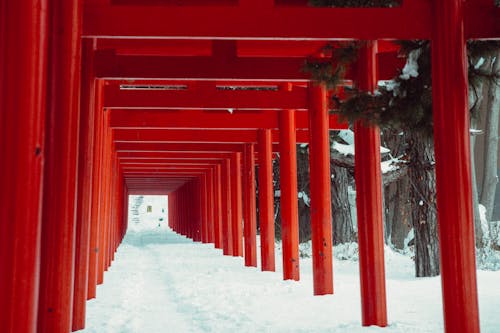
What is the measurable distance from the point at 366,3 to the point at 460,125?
1893 mm

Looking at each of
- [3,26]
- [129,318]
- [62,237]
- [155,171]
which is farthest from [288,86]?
[155,171]

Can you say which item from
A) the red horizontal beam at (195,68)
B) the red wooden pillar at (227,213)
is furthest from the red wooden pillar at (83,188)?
the red wooden pillar at (227,213)

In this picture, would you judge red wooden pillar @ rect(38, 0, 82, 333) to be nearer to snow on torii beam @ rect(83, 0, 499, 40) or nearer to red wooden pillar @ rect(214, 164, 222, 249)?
snow on torii beam @ rect(83, 0, 499, 40)

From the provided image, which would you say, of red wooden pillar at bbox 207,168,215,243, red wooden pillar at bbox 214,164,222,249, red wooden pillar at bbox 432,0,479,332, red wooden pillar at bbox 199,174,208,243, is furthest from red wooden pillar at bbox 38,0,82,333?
red wooden pillar at bbox 199,174,208,243

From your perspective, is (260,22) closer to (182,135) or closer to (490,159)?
(182,135)

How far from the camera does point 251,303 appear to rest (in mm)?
8367

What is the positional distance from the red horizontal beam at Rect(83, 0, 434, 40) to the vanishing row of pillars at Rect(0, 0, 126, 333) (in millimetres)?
411

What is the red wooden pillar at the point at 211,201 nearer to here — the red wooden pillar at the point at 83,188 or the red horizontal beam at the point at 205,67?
the red horizontal beam at the point at 205,67

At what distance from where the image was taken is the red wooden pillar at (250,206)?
50.2 feet

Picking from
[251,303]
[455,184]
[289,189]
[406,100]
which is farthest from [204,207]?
[455,184]

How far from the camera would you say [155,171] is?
22922 mm

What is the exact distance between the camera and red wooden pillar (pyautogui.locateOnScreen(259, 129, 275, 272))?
1372 cm

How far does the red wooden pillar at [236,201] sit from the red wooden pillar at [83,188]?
10733mm

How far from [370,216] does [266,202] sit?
24.4 ft
